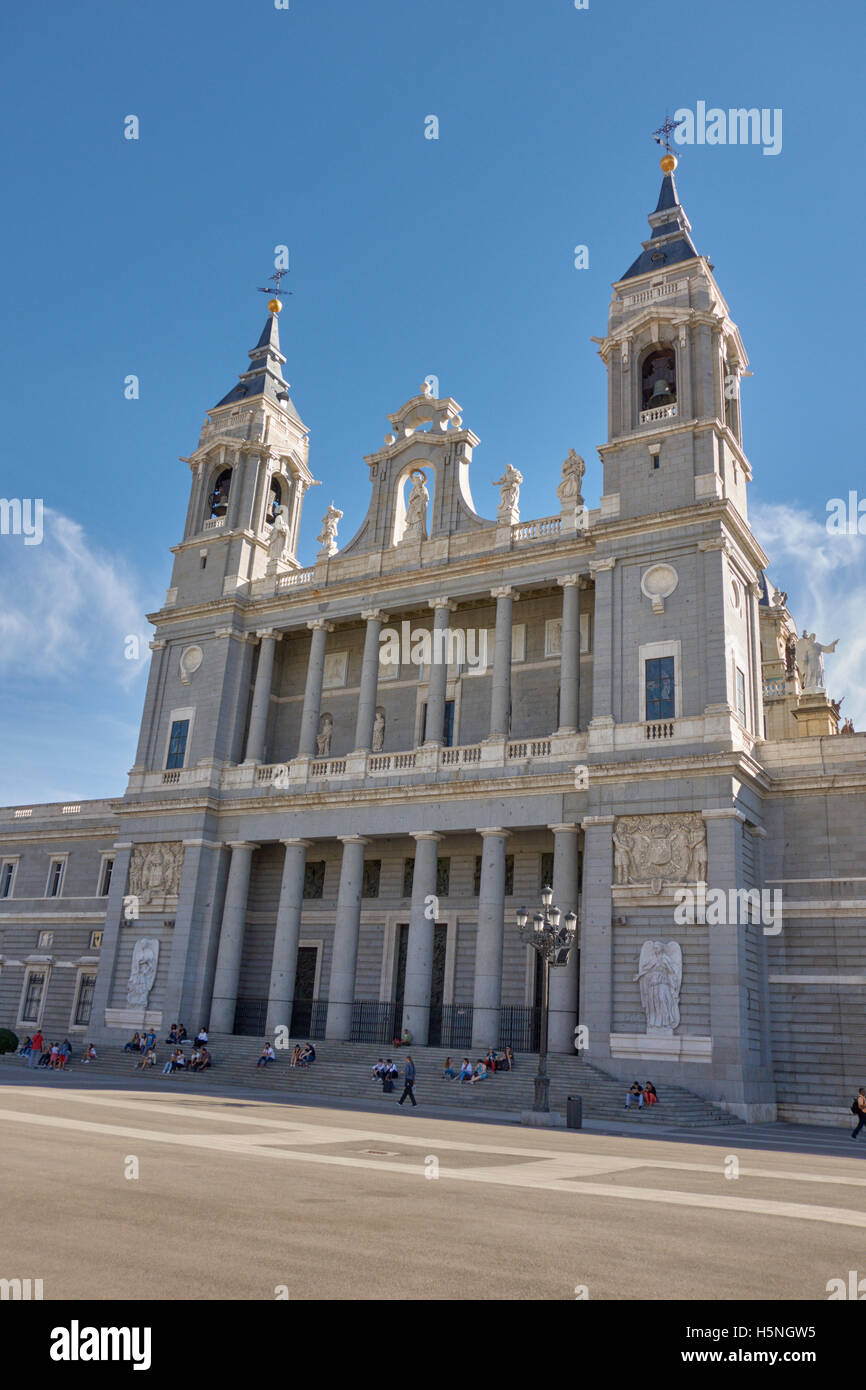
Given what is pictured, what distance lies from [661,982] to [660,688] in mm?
9439

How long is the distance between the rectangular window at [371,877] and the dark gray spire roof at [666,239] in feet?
83.1

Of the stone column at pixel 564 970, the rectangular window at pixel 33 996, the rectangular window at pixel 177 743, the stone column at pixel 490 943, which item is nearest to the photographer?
the stone column at pixel 564 970

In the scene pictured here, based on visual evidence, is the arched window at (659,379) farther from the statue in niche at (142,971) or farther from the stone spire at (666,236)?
the statue in niche at (142,971)

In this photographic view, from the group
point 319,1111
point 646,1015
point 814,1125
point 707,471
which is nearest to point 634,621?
point 707,471

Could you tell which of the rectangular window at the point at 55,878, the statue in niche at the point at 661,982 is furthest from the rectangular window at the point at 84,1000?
the statue in niche at the point at 661,982

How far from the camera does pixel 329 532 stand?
46.0m

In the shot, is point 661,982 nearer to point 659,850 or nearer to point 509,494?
point 659,850

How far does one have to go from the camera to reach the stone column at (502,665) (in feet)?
124

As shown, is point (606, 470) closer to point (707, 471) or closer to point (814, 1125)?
point (707, 471)

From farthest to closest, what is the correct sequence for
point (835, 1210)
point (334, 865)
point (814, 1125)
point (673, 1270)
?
point (334, 865) → point (814, 1125) → point (835, 1210) → point (673, 1270)
